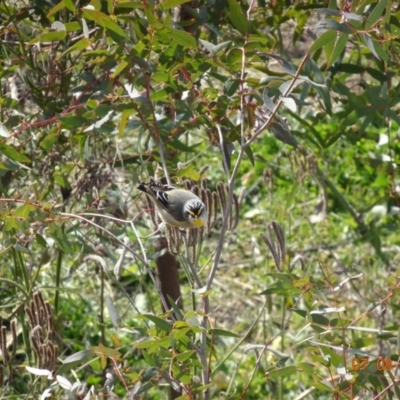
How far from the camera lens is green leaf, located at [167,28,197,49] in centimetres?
205

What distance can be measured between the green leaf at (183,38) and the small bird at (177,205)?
0.42 metres

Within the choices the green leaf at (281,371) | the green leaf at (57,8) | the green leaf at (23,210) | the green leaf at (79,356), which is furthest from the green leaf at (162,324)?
the green leaf at (57,8)

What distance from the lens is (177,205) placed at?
2551 mm

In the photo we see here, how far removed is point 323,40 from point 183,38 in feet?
1.04

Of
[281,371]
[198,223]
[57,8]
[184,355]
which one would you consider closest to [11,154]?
[57,8]

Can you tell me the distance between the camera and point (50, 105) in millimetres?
2908

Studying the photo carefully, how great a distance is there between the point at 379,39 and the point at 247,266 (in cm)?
309

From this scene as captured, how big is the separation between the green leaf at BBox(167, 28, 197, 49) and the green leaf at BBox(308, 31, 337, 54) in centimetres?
27

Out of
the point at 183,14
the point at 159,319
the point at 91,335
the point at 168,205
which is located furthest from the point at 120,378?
the point at 91,335

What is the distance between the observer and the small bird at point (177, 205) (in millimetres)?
2416

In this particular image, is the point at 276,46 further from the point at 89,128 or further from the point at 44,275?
the point at 44,275

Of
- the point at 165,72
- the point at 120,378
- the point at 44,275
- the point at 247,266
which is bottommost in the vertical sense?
the point at 247,266
